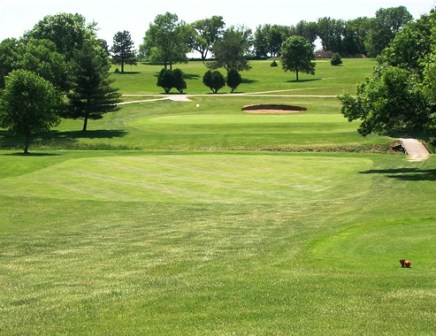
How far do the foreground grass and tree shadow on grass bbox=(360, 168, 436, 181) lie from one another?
24 centimetres

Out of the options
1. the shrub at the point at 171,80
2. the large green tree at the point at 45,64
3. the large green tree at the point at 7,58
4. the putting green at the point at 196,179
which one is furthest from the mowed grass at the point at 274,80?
the putting green at the point at 196,179

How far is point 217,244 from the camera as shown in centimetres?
2047

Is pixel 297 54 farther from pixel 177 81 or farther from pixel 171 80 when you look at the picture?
pixel 171 80

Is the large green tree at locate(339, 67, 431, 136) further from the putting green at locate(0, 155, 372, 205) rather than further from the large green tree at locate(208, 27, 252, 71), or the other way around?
the large green tree at locate(208, 27, 252, 71)

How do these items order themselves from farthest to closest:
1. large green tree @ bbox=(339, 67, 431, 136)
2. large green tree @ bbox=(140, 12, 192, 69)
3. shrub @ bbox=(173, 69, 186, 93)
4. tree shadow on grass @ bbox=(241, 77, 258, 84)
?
large green tree @ bbox=(140, 12, 192, 69), tree shadow on grass @ bbox=(241, 77, 258, 84), shrub @ bbox=(173, 69, 186, 93), large green tree @ bbox=(339, 67, 431, 136)

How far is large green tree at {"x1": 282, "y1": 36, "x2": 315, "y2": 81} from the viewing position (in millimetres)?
131375

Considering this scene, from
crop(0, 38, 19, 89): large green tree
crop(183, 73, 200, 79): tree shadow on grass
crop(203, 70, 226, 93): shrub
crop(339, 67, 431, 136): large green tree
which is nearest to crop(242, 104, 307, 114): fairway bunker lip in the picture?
crop(203, 70, 226, 93): shrub

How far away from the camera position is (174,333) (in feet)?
33.1

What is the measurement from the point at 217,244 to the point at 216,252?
1.45m

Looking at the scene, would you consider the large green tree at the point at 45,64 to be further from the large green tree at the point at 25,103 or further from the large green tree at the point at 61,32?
Result: the large green tree at the point at 61,32

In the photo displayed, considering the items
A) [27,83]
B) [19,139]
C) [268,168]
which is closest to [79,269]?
[268,168]

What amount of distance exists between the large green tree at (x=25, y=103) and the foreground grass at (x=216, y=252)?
62.7 ft

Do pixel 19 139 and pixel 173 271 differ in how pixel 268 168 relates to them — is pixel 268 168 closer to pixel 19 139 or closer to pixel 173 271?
pixel 173 271

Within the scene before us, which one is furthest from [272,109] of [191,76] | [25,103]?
[191,76]
